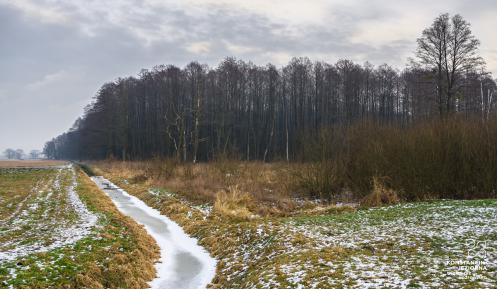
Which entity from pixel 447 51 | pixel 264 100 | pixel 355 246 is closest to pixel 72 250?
pixel 355 246

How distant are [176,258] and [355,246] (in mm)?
5298

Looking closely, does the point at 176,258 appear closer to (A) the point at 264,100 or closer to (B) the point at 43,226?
(B) the point at 43,226

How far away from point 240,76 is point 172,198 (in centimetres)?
4972

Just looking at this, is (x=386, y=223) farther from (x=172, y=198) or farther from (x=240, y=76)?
(x=240, y=76)

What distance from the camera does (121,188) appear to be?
30.2 m

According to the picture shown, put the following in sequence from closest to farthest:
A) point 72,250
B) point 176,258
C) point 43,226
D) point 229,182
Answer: point 72,250 → point 176,258 → point 43,226 → point 229,182

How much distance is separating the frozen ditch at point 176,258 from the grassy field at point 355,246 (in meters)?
0.36

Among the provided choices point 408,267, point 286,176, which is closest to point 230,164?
Answer: point 286,176

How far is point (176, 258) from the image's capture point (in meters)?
11.2

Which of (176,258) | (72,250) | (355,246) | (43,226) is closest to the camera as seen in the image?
(355,246)

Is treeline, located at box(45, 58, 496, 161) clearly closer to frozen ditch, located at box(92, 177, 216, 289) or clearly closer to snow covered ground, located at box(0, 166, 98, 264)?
snow covered ground, located at box(0, 166, 98, 264)

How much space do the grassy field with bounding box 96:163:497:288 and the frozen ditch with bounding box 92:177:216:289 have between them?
0.36 m

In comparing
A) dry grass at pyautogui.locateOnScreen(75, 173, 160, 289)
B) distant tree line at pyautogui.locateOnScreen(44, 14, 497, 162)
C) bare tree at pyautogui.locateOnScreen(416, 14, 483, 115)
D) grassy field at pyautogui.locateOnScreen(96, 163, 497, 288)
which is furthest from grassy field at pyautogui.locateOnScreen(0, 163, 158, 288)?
distant tree line at pyautogui.locateOnScreen(44, 14, 497, 162)

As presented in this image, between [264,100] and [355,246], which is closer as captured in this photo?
[355,246]
